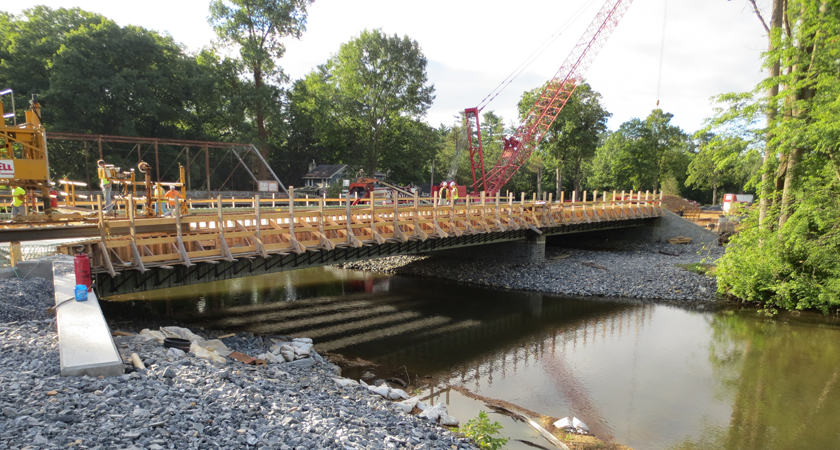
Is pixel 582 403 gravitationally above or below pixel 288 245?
below

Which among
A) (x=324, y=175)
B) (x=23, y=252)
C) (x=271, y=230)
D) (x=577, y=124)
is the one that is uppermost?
(x=577, y=124)

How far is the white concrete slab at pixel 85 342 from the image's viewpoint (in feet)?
19.7

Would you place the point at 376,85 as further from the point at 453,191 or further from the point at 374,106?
the point at 453,191

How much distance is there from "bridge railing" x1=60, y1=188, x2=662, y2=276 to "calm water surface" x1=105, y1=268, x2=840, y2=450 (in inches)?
131

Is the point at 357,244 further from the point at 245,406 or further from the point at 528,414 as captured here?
the point at 245,406

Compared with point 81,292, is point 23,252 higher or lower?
higher

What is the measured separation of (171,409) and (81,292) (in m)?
4.69

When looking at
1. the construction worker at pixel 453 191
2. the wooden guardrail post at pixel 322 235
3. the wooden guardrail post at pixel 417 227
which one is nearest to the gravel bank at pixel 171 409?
the wooden guardrail post at pixel 322 235

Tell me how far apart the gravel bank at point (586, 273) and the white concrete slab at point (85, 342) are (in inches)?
699

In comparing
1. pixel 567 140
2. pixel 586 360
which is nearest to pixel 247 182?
pixel 567 140

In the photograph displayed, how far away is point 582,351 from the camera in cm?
1398

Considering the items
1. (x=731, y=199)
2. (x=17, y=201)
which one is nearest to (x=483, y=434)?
(x=17, y=201)

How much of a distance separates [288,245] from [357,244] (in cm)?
231

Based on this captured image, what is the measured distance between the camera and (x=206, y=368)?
24.2 feet
